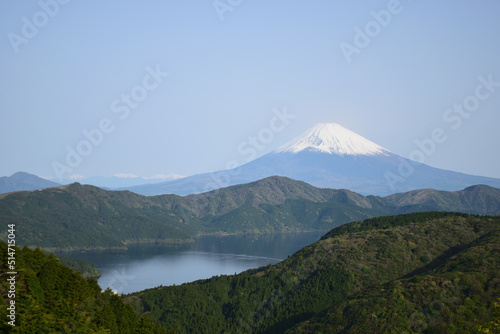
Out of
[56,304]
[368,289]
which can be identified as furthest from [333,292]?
[56,304]

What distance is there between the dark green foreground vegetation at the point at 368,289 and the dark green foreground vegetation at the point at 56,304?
46.8 m

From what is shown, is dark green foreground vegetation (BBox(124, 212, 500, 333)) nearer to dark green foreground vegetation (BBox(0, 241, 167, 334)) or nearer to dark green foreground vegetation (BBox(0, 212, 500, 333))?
dark green foreground vegetation (BBox(0, 212, 500, 333))

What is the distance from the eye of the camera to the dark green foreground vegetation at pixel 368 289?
89062mm

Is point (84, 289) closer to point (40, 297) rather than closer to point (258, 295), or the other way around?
point (40, 297)

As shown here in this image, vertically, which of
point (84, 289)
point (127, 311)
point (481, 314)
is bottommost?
point (481, 314)

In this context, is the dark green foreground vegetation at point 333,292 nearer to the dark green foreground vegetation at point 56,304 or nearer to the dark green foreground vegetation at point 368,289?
the dark green foreground vegetation at point 56,304

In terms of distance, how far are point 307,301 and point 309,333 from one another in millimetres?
30682

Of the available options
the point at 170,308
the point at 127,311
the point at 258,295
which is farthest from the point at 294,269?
the point at 127,311

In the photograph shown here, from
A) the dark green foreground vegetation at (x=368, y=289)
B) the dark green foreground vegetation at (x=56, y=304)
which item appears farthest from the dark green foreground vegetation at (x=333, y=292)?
the dark green foreground vegetation at (x=368, y=289)

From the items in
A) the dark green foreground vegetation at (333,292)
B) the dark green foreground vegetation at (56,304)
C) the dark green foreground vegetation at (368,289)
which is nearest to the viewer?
the dark green foreground vegetation at (56,304)

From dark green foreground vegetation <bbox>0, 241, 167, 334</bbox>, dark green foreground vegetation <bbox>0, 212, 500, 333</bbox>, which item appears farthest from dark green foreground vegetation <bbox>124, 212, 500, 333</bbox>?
dark green foreground vegetation <bbox>0, 241, 167, 334</bbox>

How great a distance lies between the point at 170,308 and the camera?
4941 inches

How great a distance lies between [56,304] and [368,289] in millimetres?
73469

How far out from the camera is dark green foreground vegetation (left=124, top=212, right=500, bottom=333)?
89.1 meters
